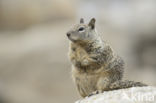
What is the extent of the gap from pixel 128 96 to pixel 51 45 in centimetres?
1111

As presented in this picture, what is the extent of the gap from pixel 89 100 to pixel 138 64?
1144cm

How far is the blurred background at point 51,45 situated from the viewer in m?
16.8

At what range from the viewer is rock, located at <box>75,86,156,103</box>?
6691 mm

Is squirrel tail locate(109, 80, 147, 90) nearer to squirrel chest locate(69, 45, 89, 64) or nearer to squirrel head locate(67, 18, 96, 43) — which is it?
squirrel chest locate(69, 45, 89, 64)

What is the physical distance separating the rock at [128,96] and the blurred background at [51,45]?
887 cm

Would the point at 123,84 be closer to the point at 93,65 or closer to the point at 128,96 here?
the point at 93,65

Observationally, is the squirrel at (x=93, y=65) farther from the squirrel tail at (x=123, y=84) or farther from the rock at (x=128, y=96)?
the rock at (x=128, y=96)

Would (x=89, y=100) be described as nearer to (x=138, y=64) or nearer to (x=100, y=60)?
(x=100, y=60)

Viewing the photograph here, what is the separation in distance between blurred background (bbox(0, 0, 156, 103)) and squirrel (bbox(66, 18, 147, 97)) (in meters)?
7.88

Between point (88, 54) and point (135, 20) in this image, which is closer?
point (88, 54)

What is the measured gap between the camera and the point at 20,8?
24.0 m

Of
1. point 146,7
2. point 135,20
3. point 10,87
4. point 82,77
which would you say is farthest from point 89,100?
point 146,7

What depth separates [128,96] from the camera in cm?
684

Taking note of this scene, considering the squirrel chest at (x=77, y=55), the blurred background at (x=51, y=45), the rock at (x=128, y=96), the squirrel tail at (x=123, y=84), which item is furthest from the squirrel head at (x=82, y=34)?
the blurred background at (x=51, y=45)
